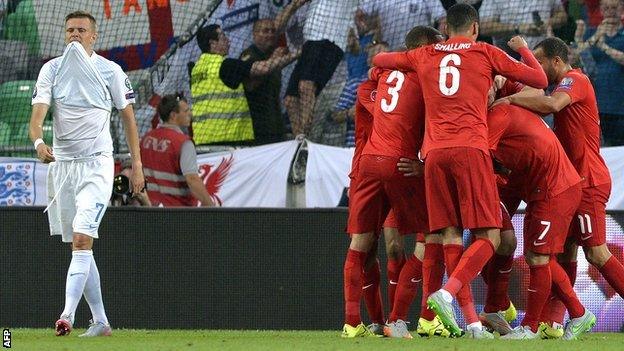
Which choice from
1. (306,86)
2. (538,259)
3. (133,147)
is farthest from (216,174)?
(538,259)

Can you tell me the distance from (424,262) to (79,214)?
7.48 feet

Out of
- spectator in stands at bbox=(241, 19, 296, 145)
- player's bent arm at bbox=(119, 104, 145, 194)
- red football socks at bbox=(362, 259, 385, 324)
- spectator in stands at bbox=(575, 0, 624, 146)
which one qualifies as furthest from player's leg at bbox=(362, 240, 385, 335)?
spectator in stands at bbox=(575, 0, 624, 146)

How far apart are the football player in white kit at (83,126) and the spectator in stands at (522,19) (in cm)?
520

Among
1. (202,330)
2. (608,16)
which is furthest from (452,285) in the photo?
(608,16)

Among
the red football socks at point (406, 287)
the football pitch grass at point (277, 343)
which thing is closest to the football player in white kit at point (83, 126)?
the football pitch grass at point (277, 343)

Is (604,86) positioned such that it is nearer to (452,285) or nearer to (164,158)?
(164,158)

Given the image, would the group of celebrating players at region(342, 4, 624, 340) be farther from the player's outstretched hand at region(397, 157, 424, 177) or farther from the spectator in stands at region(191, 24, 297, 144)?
the spectator in stands at region(191, 24, 297, 144)

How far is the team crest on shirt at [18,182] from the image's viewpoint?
13.0 meters

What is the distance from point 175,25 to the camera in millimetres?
14414

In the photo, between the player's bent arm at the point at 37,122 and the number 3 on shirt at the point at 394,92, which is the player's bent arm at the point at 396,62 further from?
the player's bent arm at the point at 37,122

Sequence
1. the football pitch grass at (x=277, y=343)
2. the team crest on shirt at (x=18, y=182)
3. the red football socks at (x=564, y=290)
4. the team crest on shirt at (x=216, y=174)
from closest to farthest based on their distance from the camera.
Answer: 1. the football pitch grass at (x=277, y=343)
2. the red football socks at (x=564, y=290)
3. the team crest on shirt at (x=18, y=182)
4. the team crest on shirt at (x=216, y=174)

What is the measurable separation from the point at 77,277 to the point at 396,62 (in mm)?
2486

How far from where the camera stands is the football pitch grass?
25.8 feet

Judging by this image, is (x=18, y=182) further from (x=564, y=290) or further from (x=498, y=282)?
(x=564, y=290)
